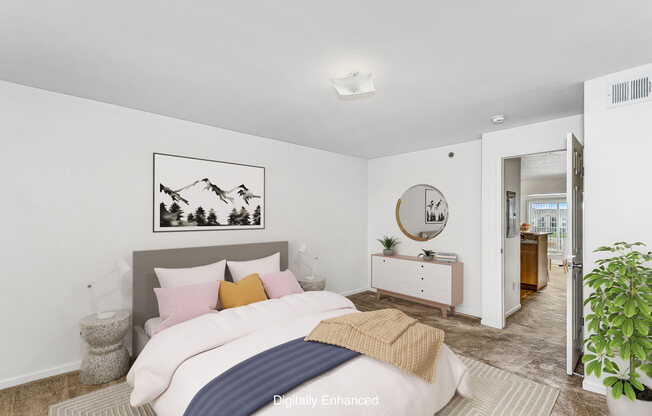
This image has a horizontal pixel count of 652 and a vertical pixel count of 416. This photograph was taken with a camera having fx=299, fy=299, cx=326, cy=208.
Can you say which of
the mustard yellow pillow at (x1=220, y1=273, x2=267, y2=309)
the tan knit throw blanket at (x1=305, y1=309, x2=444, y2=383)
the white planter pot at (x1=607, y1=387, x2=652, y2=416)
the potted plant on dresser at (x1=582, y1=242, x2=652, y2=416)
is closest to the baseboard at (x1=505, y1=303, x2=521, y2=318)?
the potted plant on dresser at (x1=582, y1=242, x2=652, y2=416)

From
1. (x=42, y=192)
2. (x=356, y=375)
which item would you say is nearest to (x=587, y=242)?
(x=356, y=375)

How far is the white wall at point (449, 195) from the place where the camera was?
4266 millimetres

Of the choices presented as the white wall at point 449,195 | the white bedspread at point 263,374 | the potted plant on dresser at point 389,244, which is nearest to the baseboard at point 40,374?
the white bedspread at point 263,374

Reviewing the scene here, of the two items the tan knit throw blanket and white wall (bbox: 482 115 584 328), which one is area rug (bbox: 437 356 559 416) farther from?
white wall (bbox: 482 115 584 328)

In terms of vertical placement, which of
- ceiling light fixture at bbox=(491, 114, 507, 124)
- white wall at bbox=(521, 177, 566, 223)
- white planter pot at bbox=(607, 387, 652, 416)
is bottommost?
white planter pot at bbox=(607, 387, 652, 416)

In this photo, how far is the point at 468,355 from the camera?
308cm

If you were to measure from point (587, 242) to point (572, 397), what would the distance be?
48.3 inches

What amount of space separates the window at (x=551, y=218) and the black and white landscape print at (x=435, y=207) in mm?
7136

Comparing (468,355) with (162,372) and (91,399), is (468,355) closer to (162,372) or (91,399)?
(162,372)

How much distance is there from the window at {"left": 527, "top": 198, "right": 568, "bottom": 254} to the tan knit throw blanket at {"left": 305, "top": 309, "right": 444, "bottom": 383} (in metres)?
9.65

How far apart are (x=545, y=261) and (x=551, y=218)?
5068 mm

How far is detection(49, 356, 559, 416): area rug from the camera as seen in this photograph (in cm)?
217

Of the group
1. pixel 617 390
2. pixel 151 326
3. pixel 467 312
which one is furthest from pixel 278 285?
pixel 467 312

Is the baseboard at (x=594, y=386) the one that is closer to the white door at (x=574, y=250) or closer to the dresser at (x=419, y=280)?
the white door at (x=574, y=250)
